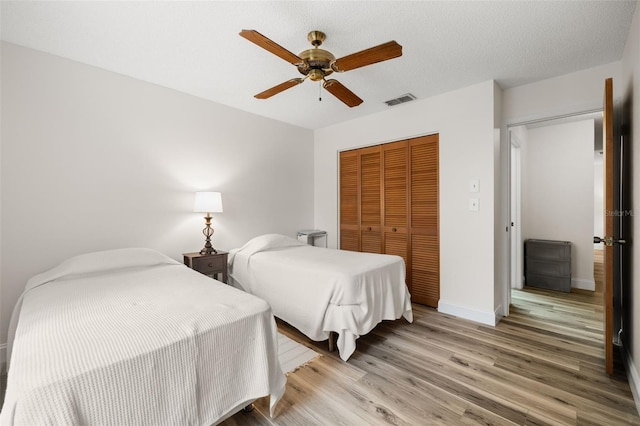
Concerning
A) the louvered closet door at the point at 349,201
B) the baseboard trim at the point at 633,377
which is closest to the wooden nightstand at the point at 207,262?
the louvered closet door at the point at 349,201

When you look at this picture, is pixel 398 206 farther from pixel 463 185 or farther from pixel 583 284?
pixel 583 284

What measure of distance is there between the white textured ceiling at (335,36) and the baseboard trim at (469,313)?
237cm

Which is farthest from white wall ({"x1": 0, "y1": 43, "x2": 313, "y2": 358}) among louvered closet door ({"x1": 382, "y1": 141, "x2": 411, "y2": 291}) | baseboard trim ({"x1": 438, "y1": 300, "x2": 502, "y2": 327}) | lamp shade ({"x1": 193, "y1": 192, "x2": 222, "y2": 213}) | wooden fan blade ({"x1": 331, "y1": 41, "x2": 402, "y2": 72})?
baseboard trim ({"x1": 438, "y1": 300, "x2": 502, "y2": 327})

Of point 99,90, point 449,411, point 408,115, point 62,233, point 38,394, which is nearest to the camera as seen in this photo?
point 38,394

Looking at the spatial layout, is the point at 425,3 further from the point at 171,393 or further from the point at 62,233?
the point at 62,233

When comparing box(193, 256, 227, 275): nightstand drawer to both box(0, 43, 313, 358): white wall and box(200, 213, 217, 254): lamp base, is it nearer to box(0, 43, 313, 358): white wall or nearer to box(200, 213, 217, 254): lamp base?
box(200, 213, 217, 254): lamp base

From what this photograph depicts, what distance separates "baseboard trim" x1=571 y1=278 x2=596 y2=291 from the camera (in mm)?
3895

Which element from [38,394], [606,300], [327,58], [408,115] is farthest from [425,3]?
[38,394]

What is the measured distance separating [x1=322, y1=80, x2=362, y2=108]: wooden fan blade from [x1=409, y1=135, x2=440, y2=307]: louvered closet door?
4.37 feet

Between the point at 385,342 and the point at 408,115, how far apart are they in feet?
8.55

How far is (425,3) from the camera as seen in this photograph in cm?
172

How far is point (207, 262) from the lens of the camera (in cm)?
293

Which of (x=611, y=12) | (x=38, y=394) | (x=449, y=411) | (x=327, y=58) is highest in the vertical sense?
(x=611, y=12)

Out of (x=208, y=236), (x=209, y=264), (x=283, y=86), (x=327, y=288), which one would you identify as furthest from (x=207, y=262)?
(x=283, y=86)
